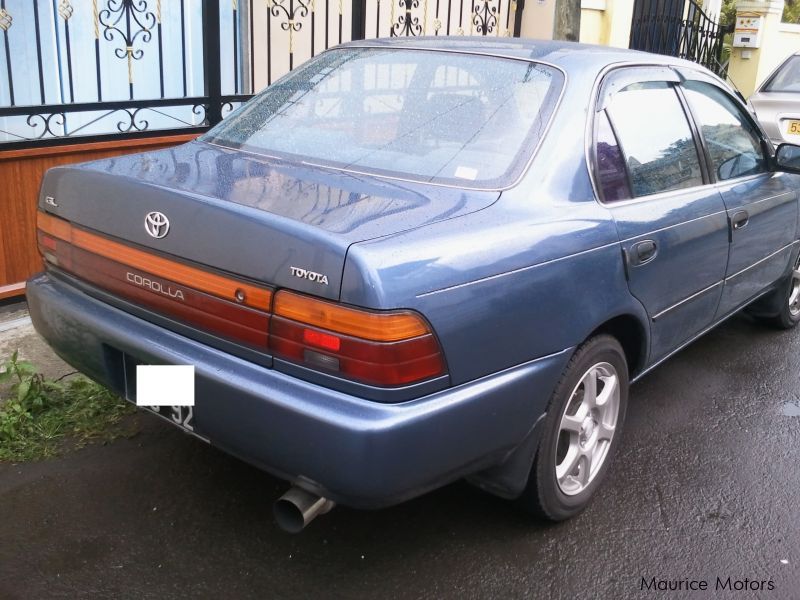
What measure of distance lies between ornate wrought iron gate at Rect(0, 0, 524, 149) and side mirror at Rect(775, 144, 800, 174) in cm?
359

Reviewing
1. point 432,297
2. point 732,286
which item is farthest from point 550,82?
point 732,286

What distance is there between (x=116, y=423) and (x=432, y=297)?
2054 mm

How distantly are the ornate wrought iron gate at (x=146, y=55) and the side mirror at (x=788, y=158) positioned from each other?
11.8 ft

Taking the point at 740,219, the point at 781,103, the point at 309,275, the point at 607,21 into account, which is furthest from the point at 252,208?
the point at 607,21

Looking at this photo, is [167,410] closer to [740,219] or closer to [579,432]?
[579,432]

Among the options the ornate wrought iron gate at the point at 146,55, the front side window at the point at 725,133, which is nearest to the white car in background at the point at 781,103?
the ornate wrought iron gate at the point at 146,55

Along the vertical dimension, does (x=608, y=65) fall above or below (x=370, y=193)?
above

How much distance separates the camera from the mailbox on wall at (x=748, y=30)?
14164 millimetres

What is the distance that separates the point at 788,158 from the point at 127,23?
13.3 feet

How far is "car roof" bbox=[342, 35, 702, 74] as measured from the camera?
128 inches

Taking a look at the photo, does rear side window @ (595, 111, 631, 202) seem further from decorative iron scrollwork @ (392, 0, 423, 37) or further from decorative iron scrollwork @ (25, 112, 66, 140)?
decorative iron scrollwork @ (392, 0, 423, 37)

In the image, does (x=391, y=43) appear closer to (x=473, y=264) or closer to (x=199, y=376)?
(x=473, y=264)

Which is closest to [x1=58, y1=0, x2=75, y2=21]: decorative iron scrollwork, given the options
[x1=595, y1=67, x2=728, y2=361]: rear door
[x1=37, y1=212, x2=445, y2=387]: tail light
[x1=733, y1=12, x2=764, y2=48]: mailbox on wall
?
[x1=37, y1=212, x2=445, y2=387]: tail light

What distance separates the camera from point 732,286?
13.6ft
